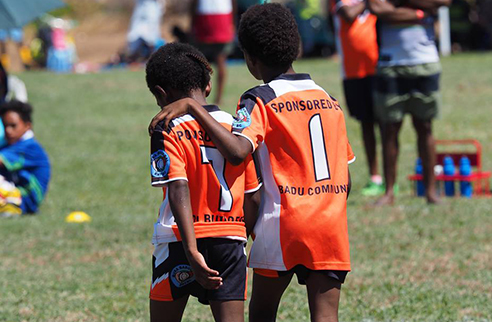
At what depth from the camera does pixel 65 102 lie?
51.9 feet

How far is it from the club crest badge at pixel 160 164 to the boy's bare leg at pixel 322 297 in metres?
0.75

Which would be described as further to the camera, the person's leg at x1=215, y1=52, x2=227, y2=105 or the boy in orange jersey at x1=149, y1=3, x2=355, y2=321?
the person's leg at x1=215, y1=52, x2=227, y2=105

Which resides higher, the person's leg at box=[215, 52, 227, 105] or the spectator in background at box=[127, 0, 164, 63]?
the person's leg at box=[215, 52, 227, 105]

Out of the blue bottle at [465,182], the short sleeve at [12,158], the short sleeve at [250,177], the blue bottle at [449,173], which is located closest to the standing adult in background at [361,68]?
the blue bottle at [449,173]

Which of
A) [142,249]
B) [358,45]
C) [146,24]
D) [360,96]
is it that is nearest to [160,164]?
[142,249]

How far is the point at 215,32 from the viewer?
13141mm

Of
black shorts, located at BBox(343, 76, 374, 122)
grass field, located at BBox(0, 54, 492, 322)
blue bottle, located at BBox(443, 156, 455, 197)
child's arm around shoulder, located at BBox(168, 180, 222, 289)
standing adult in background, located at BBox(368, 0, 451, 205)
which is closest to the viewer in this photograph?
child's arm around shoulder, located at BBox(168, 180, 222, 289)

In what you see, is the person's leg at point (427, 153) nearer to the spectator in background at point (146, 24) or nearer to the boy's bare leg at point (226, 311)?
the boy's bare leg at point (226, 311)

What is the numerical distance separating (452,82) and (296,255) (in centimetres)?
1319

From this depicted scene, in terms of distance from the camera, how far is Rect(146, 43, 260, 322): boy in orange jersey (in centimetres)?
332

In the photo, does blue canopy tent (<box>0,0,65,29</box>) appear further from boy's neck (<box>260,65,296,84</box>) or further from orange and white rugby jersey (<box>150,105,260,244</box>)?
orange and white rugby jersey (<box>150,105,260,244</box>)

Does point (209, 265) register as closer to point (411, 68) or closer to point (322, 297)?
point (322, 297)

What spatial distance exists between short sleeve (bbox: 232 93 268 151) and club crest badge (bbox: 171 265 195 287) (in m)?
0.53

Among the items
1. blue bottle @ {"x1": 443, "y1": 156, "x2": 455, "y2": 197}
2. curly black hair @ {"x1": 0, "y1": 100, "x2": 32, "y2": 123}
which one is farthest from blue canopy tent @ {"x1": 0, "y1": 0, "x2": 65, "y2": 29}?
blue bottle @ {"x1": 443, "y1": 156, "x2": 455, "y2": 197}
